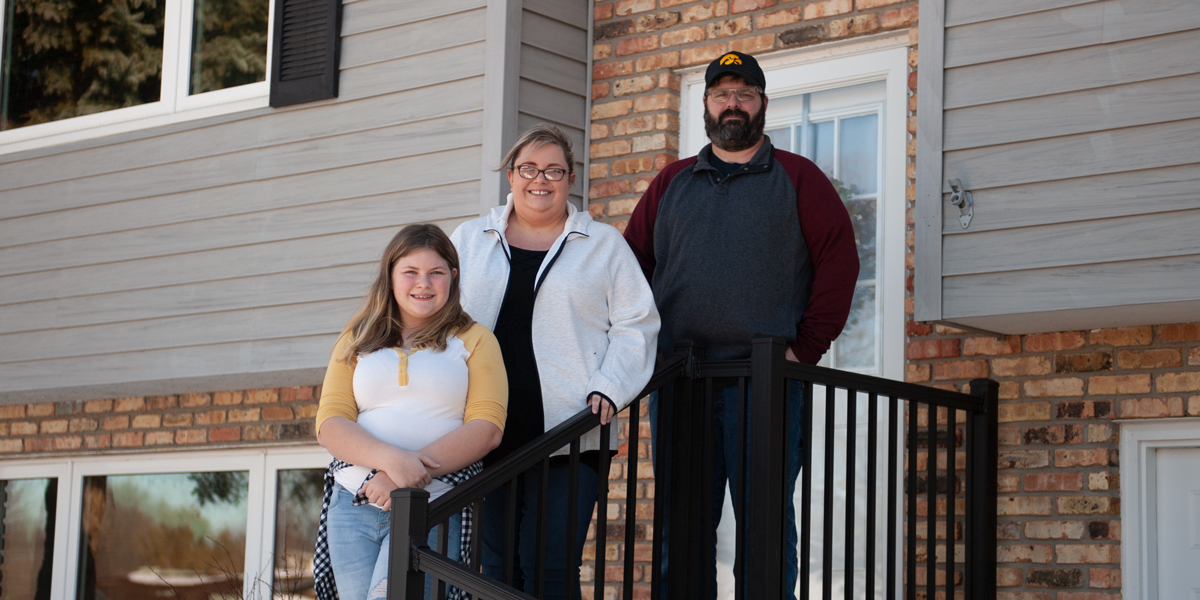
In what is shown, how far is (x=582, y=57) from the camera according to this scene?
203 inches

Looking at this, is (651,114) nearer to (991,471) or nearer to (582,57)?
(582,57)

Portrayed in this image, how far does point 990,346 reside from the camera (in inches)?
164

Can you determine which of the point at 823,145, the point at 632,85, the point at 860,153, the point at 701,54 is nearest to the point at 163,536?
the point at 632,85

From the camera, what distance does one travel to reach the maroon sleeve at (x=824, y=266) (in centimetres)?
315

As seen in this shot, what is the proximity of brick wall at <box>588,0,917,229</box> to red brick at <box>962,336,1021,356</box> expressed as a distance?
133 centimetres

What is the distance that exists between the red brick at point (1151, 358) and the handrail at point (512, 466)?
1.98 m

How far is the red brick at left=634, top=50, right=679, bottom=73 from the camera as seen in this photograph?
16.6 ft

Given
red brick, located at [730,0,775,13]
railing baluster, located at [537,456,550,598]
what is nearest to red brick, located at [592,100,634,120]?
red brick, located at [730,0,775,13]

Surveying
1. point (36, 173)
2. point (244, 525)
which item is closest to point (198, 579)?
point (244, 525)

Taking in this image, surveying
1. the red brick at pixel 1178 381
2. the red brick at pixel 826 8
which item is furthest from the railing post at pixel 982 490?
the red brick at pixel 826 8

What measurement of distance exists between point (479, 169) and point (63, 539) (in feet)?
12.3

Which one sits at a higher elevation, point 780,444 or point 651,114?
point 651,114

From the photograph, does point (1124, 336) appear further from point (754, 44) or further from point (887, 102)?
point (754, 44)

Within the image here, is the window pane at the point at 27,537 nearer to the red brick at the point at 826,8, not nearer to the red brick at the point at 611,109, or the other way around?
the red brick at the point at 611,109
